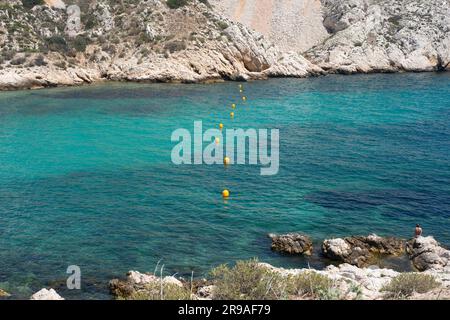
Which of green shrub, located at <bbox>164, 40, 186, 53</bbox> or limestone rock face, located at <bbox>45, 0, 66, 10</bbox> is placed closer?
green shrub, located at <bbox>164, 40, 186, 53</bbox>

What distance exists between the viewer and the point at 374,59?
95.6 m

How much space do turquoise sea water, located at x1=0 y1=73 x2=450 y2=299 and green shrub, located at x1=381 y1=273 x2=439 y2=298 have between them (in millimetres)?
8827

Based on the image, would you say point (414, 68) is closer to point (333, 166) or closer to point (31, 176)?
point (333, 166)

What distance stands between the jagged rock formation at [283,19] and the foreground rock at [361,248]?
77612 millimetres

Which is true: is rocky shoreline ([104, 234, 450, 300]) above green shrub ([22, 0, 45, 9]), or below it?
below

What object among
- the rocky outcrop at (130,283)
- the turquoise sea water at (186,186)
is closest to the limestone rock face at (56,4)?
the turquoise sea water at (186,186)

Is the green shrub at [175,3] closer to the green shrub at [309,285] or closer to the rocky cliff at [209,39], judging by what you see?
the rocky cliff at [209,39]

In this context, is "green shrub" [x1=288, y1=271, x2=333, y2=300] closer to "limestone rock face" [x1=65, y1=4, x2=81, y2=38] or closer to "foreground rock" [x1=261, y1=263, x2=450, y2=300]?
"foreground rock" [x1=261, y1=263, x2=450, y2=300]

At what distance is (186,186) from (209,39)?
56829 mm

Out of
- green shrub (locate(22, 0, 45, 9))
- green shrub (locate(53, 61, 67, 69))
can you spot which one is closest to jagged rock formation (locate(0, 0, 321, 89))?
green shrub (locate(53, 61, 67, 69))

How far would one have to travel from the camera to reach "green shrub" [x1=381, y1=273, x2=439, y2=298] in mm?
15867

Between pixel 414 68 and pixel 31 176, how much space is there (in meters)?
80.0

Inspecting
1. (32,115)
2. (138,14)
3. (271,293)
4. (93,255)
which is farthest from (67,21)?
(271,293)

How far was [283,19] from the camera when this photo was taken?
10456 centimetres
